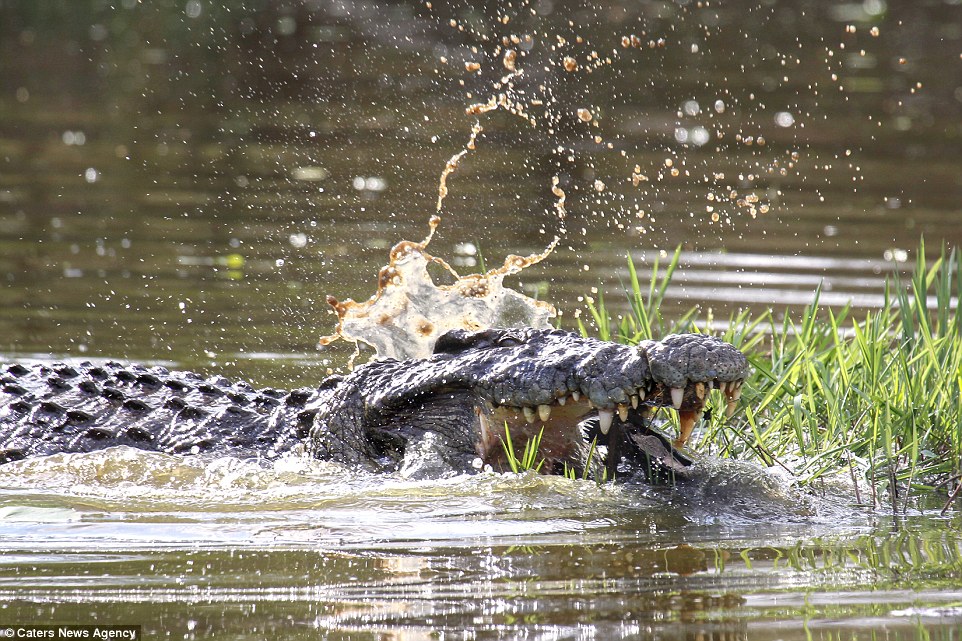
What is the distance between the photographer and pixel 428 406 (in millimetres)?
4773

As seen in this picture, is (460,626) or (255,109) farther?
(255,109)

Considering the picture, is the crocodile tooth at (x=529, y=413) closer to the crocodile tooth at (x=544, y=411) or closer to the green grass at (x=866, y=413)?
the crocodile tooth at (x=544, y=411)

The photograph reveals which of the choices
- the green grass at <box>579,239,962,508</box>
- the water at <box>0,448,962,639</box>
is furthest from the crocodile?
the green grass at <box>579,239,962,508</box>

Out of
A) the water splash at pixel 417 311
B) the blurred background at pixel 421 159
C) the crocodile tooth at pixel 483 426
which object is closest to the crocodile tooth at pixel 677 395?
the crocodile tooth at pixel 483 426

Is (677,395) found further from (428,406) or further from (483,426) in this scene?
(428,406)

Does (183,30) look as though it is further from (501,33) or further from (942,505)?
(942,505)

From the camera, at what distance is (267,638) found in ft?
10.3

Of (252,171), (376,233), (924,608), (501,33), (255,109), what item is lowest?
(924,608)

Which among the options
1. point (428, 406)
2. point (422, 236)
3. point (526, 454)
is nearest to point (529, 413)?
point (526, 454)

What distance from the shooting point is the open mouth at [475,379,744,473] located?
4.28m

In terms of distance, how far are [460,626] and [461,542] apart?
32.0 inches

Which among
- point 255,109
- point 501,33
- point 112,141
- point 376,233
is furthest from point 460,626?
point 501,33

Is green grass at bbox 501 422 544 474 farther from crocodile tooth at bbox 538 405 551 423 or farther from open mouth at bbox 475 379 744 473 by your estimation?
crocodile tooth at bbox 538 405 551 423

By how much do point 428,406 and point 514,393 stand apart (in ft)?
1.39
